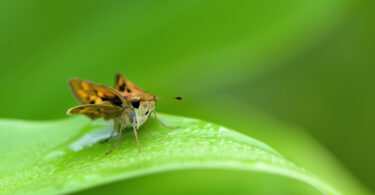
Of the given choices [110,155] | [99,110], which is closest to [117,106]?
[99,110]

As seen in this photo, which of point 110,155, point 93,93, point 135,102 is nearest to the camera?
point 110,155

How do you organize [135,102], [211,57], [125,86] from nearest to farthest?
[135,102] → [125,86] → [211,57]

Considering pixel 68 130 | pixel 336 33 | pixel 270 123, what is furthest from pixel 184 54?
pixel 336 33

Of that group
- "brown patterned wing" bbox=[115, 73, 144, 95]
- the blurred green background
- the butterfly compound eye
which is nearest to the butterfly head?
the butterfly compound eye

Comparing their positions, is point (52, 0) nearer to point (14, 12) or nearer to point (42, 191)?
point (14, 12)

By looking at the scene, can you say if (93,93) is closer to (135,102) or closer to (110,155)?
(135,102)

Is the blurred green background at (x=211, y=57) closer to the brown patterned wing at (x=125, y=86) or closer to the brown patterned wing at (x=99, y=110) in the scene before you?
the brown patterned wing at (x=125, y=86)
